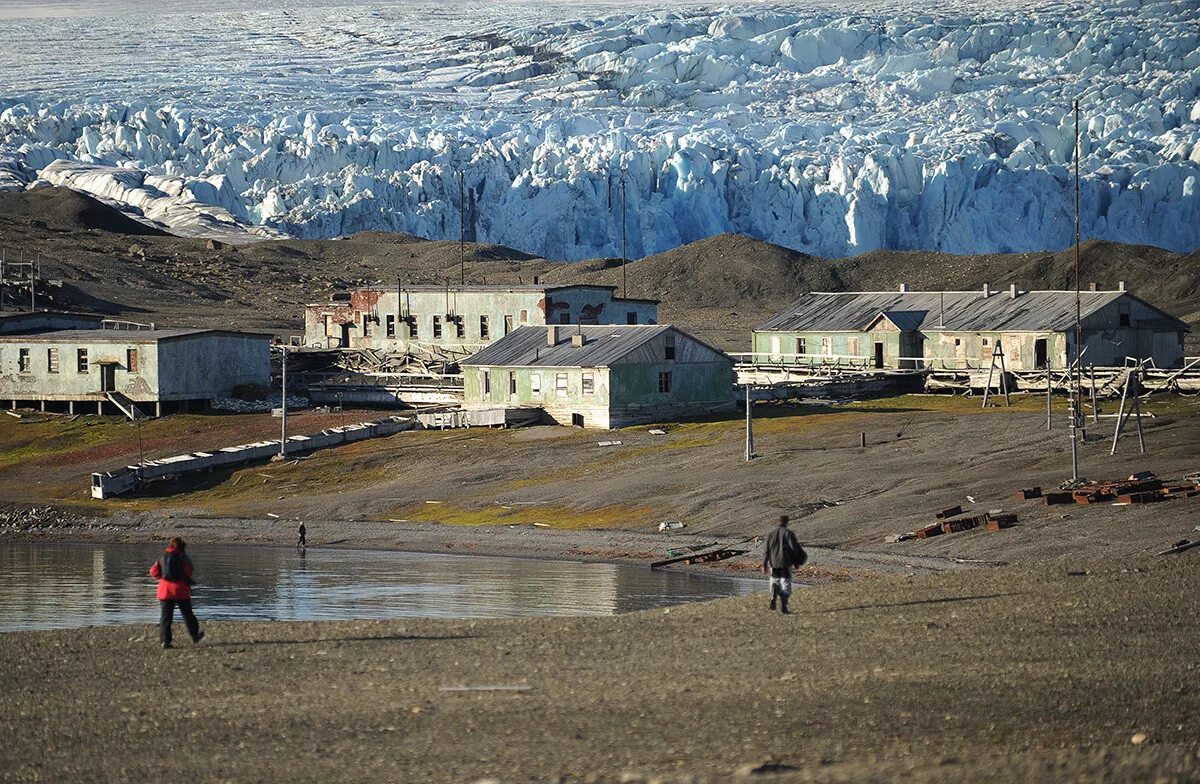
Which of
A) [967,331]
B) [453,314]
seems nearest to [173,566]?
[967,331]

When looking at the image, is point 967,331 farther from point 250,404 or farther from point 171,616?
point 171,616

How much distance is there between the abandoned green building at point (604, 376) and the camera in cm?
4778

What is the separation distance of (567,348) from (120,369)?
42.3 feet

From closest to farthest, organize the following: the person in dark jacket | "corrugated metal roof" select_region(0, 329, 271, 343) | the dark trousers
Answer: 1. the dark trousers
2. the person in dark jacket
3. "corrugated metal roof" select_region(0, 329, 271, 343)

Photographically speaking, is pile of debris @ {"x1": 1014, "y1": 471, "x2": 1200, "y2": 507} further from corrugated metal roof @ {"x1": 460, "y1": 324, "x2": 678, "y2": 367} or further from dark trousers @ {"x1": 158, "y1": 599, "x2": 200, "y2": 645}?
corrugated metal roof @ {"x1": 460, "y1": 324, "x2": 678, "y2": 367}

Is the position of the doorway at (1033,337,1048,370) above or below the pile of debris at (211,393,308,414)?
above

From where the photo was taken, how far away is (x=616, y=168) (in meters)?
110

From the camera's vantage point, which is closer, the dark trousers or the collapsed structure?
the dark trousers

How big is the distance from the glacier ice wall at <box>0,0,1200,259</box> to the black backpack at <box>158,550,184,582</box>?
91.1 m

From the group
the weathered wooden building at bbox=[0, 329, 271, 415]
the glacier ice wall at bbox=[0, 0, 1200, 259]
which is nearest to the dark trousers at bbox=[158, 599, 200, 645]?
the weathered wooden building at bbox=[0, 329, 271, 415]

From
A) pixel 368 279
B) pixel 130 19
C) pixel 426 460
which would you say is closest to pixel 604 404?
pixel 426 460

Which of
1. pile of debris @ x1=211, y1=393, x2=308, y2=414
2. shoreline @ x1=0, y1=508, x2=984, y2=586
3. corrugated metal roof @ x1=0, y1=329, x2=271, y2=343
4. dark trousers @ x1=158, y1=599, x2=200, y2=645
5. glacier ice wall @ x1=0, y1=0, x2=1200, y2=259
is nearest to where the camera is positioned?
dark trousers @ x1=158, y1=599, x2=200, y2=645

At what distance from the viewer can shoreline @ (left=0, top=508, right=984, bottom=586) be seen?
92.9 feet

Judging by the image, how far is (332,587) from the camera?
94.4 ft
